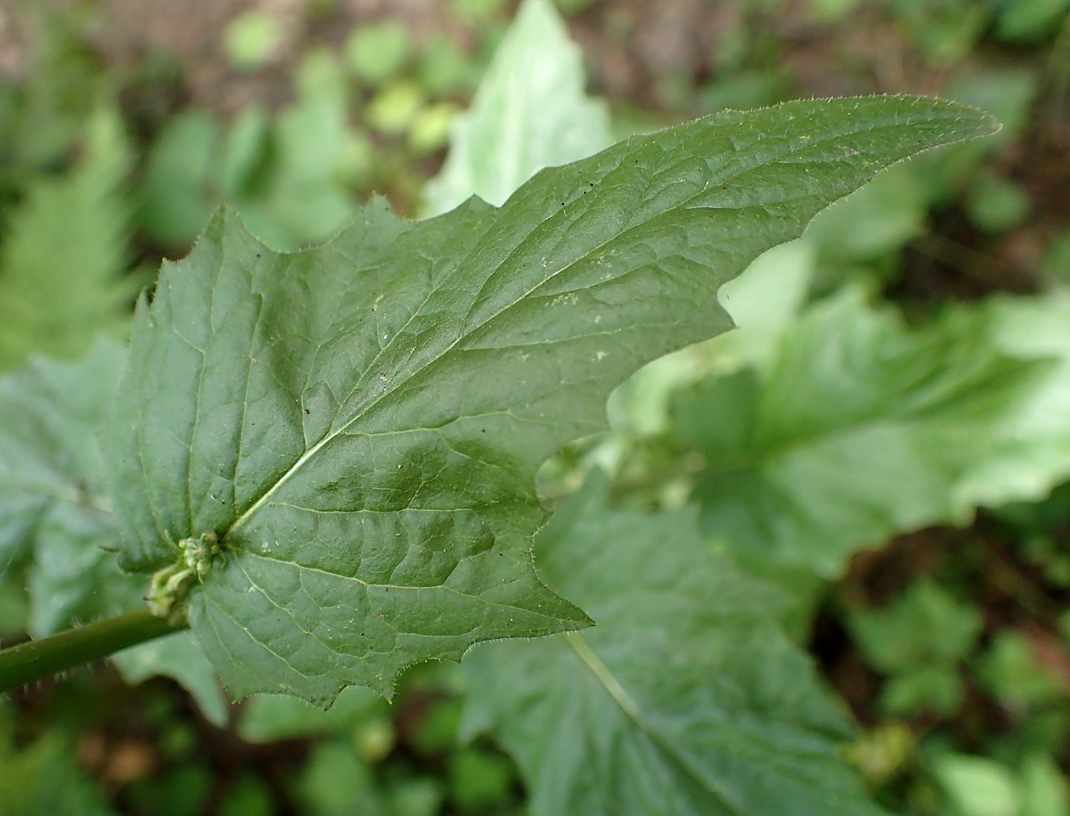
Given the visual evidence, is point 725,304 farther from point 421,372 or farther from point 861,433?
point 421,372

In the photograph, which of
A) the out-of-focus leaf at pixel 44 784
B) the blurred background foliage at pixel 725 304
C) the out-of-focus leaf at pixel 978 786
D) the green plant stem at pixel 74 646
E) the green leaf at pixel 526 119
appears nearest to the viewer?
the green plant stem at pixel 74 646

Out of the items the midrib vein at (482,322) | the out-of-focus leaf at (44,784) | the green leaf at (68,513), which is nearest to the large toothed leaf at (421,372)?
the midrib vein at (482,322)

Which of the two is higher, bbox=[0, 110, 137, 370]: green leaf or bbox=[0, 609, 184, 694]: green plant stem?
bbox=[0, 110, 137, 370]: green leaf

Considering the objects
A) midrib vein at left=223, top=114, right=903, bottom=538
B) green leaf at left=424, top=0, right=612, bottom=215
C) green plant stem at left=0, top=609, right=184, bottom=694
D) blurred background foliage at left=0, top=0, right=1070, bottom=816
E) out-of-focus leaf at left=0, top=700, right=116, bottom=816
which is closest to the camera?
midrib vein at left=223, top=114, right=903, bottom=538

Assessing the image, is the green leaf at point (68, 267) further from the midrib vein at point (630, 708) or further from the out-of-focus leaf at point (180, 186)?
the midrib vein at point (630, 708)

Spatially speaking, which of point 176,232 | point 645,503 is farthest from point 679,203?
point 176,232

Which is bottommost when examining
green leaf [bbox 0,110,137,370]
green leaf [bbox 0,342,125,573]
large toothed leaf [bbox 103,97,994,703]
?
large toothed leaf [bbox 103,97,994,703]

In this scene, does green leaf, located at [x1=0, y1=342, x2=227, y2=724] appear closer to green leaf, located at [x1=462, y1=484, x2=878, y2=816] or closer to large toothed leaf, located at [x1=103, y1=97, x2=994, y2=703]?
large toothed leaf, located at [x1=103, y1=97, x2=994, y2=703]

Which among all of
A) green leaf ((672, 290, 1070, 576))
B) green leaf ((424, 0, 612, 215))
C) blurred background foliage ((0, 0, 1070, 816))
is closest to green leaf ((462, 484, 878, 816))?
blurred background foliage ((0, 0, 1070, 816))
